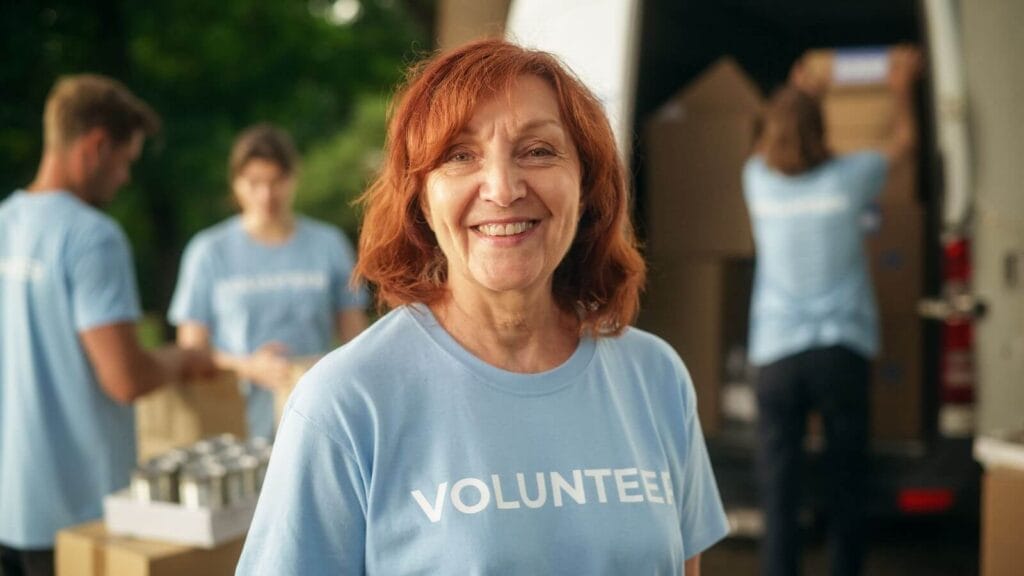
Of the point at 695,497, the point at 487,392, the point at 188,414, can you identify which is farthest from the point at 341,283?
the point at 487,392

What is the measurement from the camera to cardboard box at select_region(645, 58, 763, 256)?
5.18 m

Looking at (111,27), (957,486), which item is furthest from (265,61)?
(957,486)

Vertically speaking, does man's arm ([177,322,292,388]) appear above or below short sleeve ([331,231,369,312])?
below

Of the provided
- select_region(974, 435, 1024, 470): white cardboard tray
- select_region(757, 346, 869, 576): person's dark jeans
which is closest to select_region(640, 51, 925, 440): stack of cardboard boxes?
select_region(757, 346, 869, 576): person's dark jeans

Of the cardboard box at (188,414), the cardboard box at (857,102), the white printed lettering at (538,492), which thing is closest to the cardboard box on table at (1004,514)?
the white printed lettering at (538,492)

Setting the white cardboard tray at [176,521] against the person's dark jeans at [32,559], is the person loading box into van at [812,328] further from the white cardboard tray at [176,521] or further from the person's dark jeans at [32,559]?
the person's dark jeans at [32,559]

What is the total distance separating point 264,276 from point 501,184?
2.91m

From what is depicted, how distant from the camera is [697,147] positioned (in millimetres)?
5199

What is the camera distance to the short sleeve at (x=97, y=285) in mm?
2980

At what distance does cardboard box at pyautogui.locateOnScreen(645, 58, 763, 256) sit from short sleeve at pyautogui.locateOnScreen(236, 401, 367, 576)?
365cm

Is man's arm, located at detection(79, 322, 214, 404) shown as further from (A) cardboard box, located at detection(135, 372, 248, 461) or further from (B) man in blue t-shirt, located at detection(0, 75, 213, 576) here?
(A) cardboard box, located at detection(135, 372, 248, 461)

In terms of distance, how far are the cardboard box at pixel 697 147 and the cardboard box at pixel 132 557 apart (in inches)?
119

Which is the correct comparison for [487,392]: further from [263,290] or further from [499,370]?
[263,290]

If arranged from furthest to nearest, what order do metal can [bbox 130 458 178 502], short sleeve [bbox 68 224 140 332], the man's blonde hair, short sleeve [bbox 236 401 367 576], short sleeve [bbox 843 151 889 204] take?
short sleeve [bbox 843 151 889 204], the man's blonde hair, short sleeve [bbox 68 224 140 332], metal can [bbox 130 458 178 502], short sleeve [bbox 236 401 367 576]
